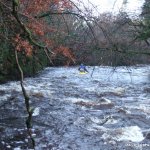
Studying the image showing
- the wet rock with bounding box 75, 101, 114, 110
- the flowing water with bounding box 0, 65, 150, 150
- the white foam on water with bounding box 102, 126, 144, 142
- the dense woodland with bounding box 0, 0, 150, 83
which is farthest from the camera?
the wet rock with bounding box 75, 101, 114, 110

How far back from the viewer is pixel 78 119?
15.5 metres

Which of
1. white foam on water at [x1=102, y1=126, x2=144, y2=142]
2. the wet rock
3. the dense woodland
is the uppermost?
the dense woodland

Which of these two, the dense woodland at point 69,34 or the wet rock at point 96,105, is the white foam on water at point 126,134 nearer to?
the dense woodland at point 69,34

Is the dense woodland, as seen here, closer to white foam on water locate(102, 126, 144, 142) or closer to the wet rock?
the wet rock

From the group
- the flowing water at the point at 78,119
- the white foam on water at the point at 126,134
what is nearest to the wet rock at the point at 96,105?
the flowing water at the point at 78,119

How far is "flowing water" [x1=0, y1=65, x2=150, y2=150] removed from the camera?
477 inches

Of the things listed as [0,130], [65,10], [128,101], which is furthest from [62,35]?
[0,130]

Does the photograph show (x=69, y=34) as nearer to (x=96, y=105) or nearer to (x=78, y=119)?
(x=78, y=119)

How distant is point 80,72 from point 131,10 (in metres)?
18.8

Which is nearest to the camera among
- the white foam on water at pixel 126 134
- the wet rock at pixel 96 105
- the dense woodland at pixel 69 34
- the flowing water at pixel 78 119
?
the dense woodland at pixel 69 34

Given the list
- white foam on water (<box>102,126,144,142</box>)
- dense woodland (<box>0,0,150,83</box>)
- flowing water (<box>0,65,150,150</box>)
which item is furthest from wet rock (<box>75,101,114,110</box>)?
white foam on water (<box>102,126,144,142</box>)

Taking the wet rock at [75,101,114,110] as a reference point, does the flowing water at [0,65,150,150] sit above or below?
above

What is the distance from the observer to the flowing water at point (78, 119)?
1211 centimetres

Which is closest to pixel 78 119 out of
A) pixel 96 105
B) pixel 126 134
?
pixel 126 134
